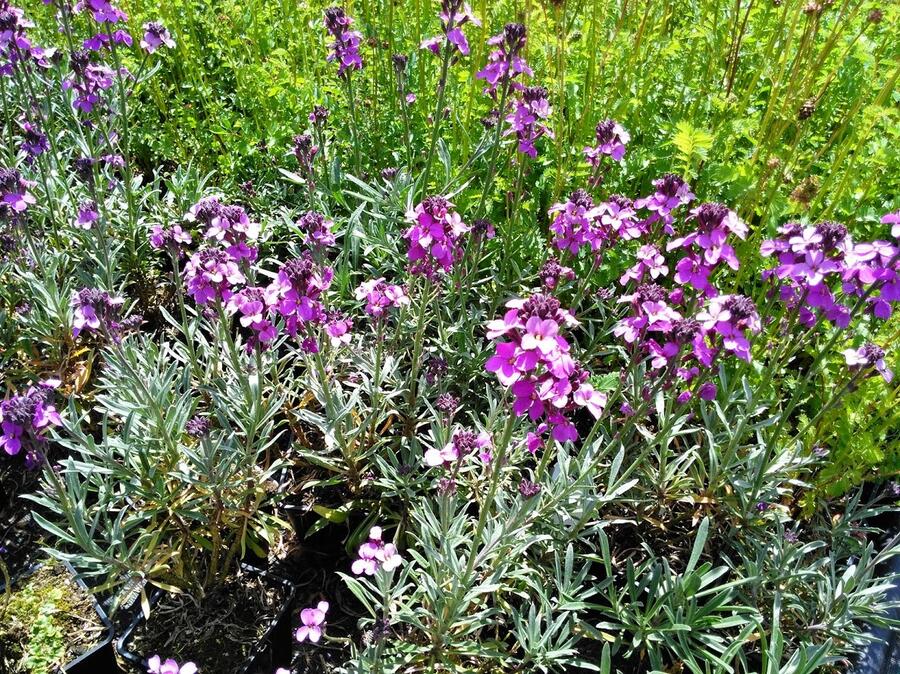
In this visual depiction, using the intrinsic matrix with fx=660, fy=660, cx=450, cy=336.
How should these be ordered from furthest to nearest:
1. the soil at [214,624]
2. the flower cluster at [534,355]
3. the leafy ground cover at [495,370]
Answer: the soil at [214,624], the leafy ground cover at [495,370], the flower cluster at [534,355]

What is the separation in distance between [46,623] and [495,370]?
213 centimetres

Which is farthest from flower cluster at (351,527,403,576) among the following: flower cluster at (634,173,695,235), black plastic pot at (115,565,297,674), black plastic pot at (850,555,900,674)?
black plastic pot at (850,555,900,674)

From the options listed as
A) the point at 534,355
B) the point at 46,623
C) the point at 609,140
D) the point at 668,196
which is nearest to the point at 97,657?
the point at 46,623

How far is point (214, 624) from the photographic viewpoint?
2662 mm

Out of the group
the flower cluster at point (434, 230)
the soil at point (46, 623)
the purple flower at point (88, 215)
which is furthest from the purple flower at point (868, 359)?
the purple flower at point (88, 215)

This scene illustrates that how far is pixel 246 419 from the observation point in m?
2.76

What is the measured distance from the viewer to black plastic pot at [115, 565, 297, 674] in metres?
2.49

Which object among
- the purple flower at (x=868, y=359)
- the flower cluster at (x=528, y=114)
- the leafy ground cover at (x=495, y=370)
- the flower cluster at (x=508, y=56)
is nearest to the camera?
the purple flower at (x=868, y=359)

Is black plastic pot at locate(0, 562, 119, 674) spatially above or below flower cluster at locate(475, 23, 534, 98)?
below

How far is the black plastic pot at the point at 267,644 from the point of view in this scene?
249 cm

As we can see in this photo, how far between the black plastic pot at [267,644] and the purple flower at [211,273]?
1.21 metres

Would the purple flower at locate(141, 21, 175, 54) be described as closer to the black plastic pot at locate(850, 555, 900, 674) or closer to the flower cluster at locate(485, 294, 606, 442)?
the flower cluster at locate(485, 294, 606, 442)

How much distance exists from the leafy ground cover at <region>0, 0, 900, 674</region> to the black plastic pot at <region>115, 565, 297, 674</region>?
2.9 inches

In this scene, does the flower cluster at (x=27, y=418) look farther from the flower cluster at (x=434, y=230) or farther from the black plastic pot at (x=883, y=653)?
the black plastic pot at (x=883, y=653)
